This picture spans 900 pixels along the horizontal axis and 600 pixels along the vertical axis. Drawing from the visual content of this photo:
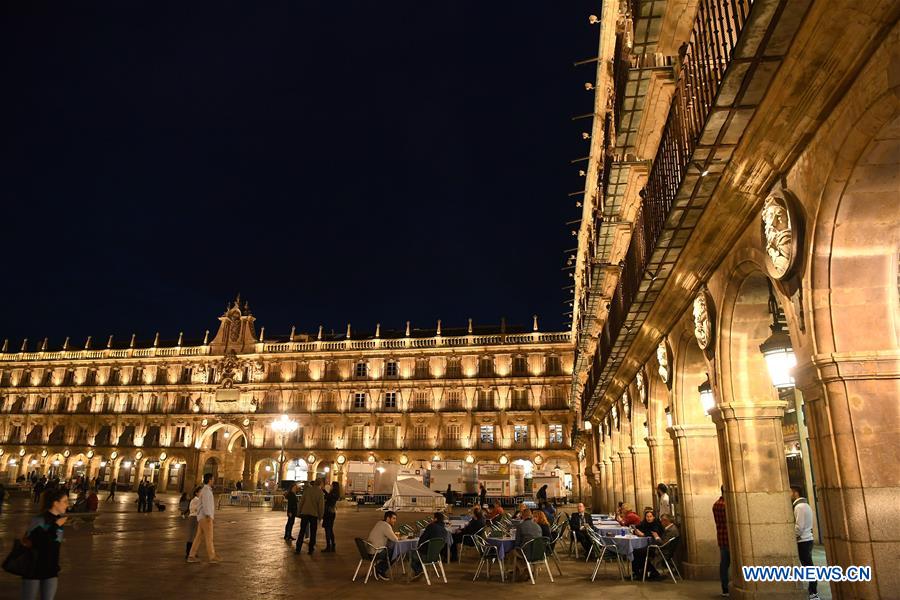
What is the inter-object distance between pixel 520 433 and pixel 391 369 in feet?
42.5

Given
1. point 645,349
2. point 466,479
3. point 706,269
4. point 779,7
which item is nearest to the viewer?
point 779,7

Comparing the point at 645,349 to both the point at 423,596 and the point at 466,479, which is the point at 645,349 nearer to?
the point at 423,596

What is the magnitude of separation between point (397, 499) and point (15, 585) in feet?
74.8

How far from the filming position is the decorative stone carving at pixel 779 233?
223 inches

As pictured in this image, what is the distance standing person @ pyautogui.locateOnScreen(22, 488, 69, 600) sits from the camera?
575cm

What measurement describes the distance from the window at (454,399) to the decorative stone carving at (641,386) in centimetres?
3831

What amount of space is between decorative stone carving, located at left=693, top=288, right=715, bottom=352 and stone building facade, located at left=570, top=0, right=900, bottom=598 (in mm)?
36

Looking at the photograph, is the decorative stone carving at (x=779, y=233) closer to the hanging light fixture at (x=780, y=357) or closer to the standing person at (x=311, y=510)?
the hanging light fixture at (x=780, y=357)

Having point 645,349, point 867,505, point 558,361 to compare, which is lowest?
point 867,505

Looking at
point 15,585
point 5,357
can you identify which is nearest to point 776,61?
point 15,585

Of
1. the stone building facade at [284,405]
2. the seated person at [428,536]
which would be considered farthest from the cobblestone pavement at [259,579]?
the stone building facade at [284,405]

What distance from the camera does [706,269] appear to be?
8.51m

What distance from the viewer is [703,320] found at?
8.80 metres

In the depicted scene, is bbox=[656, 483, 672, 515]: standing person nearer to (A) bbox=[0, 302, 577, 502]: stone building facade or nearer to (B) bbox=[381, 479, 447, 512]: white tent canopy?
(B) bbox=[381, 479, 447, 512]: white tent canopy
